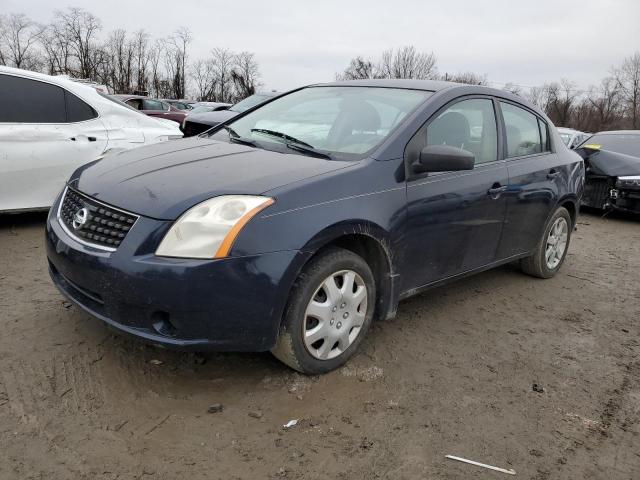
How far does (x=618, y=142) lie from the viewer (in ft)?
29.2

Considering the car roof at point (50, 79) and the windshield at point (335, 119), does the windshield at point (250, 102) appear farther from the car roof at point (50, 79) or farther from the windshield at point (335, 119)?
the windshield at point (335, 119)

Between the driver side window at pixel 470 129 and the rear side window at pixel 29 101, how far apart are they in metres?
3.81

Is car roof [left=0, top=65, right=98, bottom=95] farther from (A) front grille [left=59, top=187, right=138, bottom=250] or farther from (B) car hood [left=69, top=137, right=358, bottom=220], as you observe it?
(A) front grille [left=59, top=187, right=138, bottom=250]

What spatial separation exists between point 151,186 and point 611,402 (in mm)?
2617

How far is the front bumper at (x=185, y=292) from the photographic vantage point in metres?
2.35

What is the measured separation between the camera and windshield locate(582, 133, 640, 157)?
28.2 feet

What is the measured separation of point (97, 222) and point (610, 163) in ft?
26.0

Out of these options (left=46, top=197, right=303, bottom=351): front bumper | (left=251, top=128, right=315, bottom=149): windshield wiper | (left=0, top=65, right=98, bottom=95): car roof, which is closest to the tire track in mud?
(left=46, top=197, right=303, bottom=351): front bumper

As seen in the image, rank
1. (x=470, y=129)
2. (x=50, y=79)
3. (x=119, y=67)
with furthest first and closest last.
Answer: (x=119, y=67)
(x=50, y=79)
(x=470, y=129)

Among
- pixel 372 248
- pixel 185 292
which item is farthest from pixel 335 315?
pixel 185 292

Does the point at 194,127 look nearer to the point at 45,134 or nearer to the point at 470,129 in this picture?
the point at 45,134

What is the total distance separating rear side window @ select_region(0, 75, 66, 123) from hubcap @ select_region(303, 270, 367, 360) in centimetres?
384

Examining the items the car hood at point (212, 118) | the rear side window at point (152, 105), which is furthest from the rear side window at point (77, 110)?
the rear side window at point (152, 105)

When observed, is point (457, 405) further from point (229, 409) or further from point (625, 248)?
point (625, 248)
